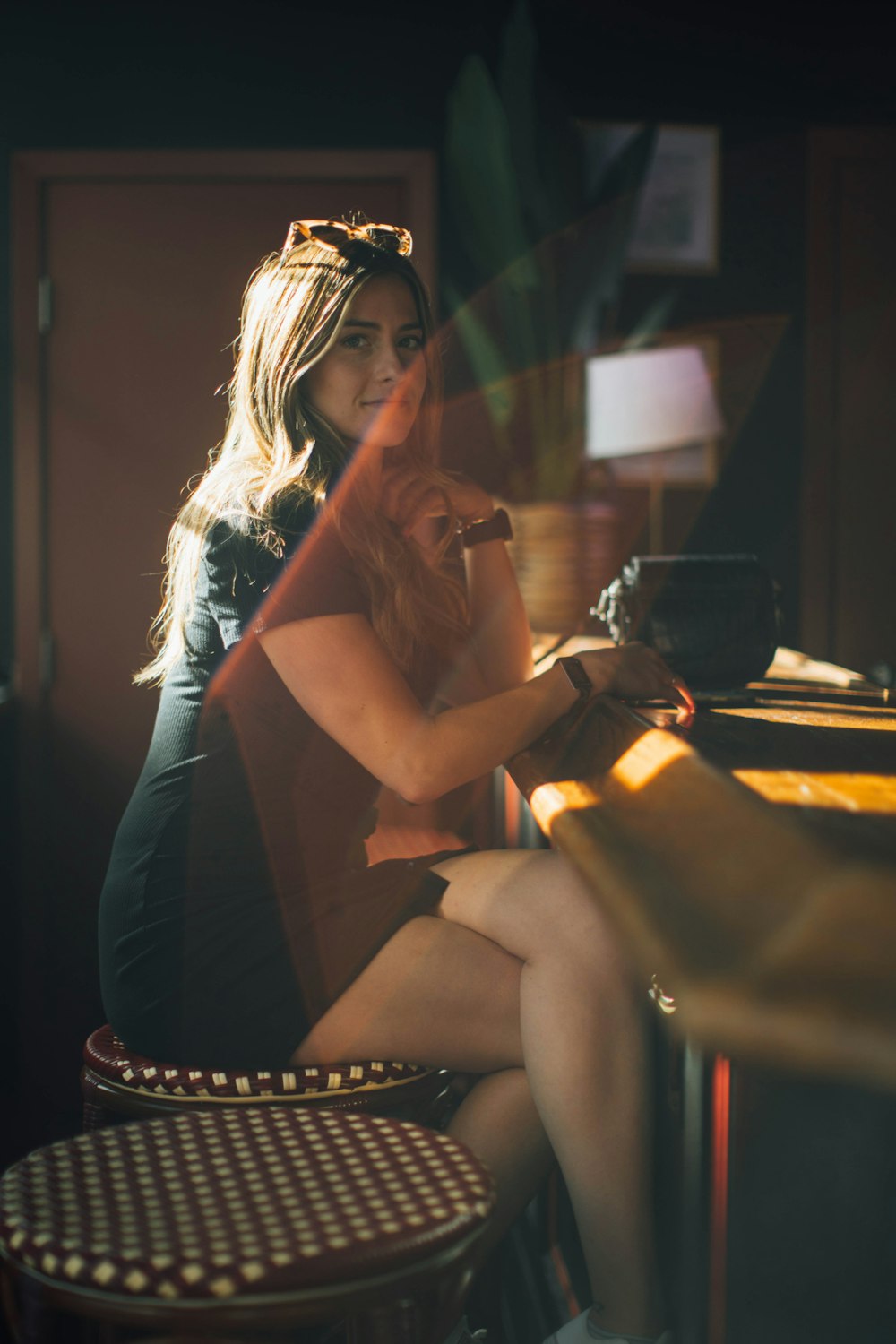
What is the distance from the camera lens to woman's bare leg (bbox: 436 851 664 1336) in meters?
1.21

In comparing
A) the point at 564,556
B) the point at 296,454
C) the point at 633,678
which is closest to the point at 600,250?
the point at 564,556

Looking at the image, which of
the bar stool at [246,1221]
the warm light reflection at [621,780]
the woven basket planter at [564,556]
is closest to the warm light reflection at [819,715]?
the warm light reflection at [621,780]

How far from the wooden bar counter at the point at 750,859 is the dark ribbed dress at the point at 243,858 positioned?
0.78 feet

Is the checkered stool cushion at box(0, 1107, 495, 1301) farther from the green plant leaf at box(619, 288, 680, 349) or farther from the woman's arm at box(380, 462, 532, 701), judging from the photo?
the green plant leaf at box(619, 288, 680, 349)

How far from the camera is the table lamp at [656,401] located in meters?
2.96

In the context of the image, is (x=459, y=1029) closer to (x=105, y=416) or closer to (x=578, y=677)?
(x=578, y=677)

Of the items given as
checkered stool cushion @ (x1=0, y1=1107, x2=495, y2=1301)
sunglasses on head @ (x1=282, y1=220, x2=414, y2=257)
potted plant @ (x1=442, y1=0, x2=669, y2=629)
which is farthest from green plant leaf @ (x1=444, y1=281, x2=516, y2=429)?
checkered stool cushion @ (x1=0, y1=1107, x2=495, y2=1301)

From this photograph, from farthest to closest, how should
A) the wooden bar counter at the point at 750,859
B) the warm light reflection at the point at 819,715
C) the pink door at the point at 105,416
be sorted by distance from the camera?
1. the pink door at the point at 105,416
2. the warm light reflection at the point at 819,715
3. the wooden bar counter at the point at 750,859

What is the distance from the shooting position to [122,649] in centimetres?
345

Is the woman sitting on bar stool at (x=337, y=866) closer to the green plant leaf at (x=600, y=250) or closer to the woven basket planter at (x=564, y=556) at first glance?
the woven basket planter at (x=564, y=556)

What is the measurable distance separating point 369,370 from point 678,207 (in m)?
2.21

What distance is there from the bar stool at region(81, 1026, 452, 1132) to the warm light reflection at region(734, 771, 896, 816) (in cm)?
52

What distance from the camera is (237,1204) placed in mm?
966

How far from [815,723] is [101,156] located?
277 cm
